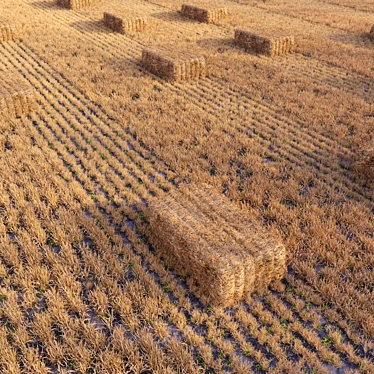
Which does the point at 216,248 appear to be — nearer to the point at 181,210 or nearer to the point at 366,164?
the point at 181,210

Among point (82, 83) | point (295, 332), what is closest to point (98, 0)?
point (82, 83)

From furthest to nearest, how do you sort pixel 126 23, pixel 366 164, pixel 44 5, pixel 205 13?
1. pixel 44 5
2. pixel 205 13
3. pixel 126 23
4. pixel 366 164

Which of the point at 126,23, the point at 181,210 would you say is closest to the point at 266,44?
the point at 126,23

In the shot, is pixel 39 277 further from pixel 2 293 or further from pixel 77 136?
pixel 77 136

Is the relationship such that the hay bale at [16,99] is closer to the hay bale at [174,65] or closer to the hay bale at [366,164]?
the hay bale at [174,65]

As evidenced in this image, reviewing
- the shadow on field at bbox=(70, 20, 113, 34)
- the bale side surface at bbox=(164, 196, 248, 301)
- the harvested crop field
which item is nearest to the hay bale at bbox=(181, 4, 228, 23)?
the shadow on field at bbox=(70, 20, 113, 34)

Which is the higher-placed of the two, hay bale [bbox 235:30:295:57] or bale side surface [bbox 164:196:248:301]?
hay bale [bbox 235:30:295:57]

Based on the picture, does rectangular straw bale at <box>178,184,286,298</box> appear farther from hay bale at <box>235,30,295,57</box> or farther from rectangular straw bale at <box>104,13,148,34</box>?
rectangular straw bale at <box>104,13,148,34</box>

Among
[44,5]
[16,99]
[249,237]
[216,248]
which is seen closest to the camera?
[216,248]
